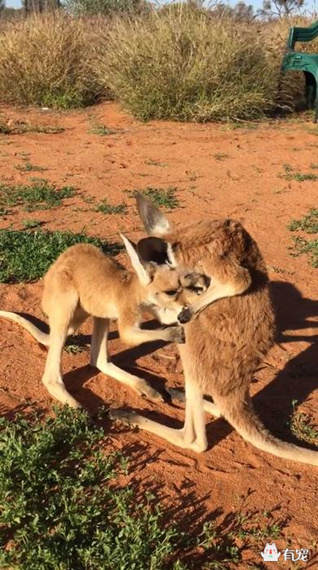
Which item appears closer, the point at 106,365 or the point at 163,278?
the point at 163,278

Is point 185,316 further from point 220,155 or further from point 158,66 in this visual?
point 158,66

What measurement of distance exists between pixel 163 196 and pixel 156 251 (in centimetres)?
383

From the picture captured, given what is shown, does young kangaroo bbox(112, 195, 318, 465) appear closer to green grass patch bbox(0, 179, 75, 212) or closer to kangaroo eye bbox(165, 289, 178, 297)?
kangaroo eye bbox(165, 289, 178, 297)

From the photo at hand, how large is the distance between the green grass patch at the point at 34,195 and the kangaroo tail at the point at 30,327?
2.56 metres

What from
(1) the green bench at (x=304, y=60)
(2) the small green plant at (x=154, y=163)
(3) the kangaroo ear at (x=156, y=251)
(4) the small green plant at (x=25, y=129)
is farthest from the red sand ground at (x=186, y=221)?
(1) the green bench at (x=304, y=60)

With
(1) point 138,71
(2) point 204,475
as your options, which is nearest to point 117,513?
(2) point 204,475

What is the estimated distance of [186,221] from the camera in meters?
6.56

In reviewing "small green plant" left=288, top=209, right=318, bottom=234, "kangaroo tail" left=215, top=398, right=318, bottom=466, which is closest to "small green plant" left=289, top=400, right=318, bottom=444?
"kangaroo tail" left=215, top=398, right=318, bottom=466

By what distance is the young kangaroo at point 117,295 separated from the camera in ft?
11.5

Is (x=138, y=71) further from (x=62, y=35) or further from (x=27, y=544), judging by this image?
(x=27, y=544)

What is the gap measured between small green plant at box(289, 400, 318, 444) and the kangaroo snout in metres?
1.01

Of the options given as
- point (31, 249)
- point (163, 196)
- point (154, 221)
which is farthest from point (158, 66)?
point (154, 221)

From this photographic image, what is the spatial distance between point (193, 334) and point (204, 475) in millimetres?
754

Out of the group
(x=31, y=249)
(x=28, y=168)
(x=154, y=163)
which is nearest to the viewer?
(x=31, y=249)
